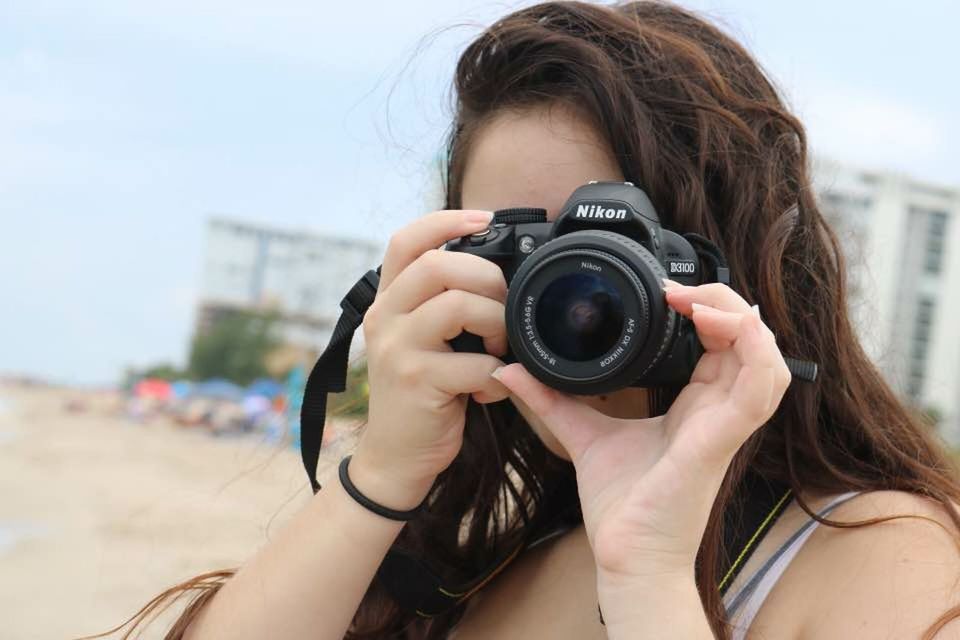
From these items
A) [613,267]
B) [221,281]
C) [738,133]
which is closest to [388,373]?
[613,267]

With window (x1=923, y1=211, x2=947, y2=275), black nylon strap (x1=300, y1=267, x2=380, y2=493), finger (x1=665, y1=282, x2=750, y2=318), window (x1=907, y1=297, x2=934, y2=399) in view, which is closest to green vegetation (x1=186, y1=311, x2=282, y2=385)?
window (x1=907, y1=297, x2=934, y2=399)

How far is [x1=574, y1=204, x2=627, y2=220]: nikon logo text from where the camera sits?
1.04 meters

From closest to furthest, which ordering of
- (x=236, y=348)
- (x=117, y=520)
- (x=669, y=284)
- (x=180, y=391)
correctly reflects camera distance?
(x=669, y=284) < (x=117, y=520) < (x=180, y=391) < (x=236, y=348)

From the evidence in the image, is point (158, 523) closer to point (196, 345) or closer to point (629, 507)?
point (629, 507)

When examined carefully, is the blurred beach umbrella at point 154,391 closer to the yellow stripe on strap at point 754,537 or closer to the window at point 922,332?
the yellow stripe on strap at point 754,537

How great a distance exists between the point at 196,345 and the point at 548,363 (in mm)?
46860

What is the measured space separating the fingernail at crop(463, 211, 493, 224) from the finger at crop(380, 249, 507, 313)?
0.15 ft

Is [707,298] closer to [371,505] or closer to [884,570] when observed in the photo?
[884,570]

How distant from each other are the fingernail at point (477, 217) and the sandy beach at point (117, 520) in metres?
0.52

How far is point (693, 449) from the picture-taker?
0.86 meters

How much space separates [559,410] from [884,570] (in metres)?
0.36

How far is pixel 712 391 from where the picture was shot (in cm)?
90

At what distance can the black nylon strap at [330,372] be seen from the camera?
1292 mm

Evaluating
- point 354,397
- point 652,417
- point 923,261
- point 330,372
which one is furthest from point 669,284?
point 923,261
